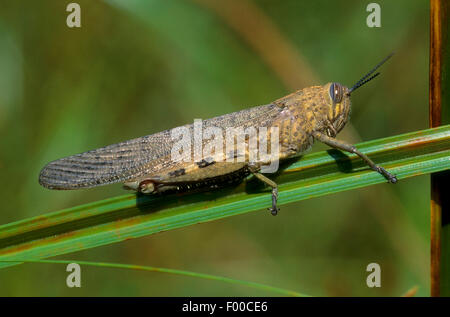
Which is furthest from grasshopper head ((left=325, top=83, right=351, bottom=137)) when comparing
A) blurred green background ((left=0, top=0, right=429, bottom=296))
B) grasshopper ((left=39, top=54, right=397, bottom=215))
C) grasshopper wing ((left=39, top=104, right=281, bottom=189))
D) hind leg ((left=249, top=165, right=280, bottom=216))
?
hind leg ((left=249, top=165, right=280, bottom=216))

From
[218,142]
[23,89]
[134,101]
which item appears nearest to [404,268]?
[218,142]

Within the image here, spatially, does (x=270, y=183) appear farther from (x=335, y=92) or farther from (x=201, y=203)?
(x=335, y=92)

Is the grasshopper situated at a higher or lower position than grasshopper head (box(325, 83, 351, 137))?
lower

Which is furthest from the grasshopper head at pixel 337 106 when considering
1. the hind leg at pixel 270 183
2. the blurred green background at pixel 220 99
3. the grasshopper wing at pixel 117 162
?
the hind leg at pixel 270 183

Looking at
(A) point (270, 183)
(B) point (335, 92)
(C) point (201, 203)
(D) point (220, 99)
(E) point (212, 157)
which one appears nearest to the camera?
(C) point (201, 203)

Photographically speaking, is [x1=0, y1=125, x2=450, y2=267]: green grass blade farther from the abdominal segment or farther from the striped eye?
the striped eye

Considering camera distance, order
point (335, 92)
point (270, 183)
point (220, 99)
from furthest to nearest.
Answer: point (220, 99), point (335, 92), point (270, 183)

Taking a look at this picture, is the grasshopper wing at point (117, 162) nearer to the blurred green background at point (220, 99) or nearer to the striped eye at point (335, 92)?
the striped eye at point (335, 92)

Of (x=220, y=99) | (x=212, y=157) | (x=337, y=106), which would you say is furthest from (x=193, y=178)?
(x=220, y=99)
